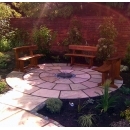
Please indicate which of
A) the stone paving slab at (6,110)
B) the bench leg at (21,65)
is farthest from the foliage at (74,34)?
the stone paving slab at (6,110)

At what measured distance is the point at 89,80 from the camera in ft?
19.6

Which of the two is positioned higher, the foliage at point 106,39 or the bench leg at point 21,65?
the foliage at point 106,39

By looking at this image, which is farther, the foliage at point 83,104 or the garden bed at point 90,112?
the foliage at point 83,104

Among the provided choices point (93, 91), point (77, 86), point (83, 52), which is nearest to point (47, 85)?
point (77, 86)

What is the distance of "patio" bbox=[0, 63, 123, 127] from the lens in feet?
12.2

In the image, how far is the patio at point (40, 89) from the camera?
12.2 ft

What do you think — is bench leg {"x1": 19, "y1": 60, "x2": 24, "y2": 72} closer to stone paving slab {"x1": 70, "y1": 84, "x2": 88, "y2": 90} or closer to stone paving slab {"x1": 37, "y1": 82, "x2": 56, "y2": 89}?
stone paving slab {"x1": 37, "y1": 82, "x2": 56, "y2": 89}

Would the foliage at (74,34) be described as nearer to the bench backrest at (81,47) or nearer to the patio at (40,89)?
the bench backrest at (81,47)

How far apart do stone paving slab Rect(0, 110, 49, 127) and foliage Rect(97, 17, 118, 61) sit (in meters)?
4.46

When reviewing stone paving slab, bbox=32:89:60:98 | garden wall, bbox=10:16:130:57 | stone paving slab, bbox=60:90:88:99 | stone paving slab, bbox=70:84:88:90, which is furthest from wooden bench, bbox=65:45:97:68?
stone paving slab, bbox=32:89:60:98

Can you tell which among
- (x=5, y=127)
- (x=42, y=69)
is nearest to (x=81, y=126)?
(x=5, y=127)

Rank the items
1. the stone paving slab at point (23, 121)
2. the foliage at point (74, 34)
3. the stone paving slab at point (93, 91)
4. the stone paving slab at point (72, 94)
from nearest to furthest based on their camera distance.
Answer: the stone paving slab at point (23, 121) → the stone paving slab at point (72, 94) → the stone paving slab at point (93, 91) → the foliage at point (74, 34)

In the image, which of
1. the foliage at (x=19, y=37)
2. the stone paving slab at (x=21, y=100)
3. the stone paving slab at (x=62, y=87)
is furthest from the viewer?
the foliage at (x=19, y=37)

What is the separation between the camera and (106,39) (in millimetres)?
7391
